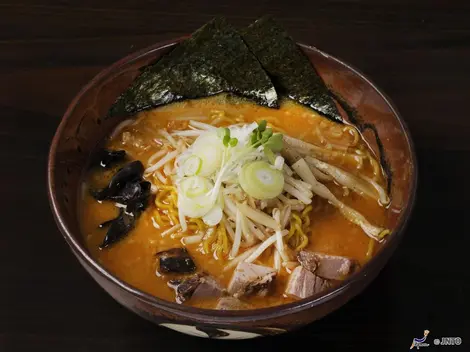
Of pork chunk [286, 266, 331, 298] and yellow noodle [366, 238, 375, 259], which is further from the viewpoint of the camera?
yellow noodle [366, 238, 375, 259]

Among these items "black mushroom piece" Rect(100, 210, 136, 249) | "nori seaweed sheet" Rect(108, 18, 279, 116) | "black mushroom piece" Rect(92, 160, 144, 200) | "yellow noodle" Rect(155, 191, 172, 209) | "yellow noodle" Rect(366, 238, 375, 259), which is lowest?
"yellow noodle" Rect(366, 238, 375, 259)

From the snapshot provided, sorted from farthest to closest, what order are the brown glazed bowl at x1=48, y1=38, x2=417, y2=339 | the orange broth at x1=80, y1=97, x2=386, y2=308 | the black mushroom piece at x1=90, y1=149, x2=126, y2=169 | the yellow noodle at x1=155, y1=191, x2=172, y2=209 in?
the black mushroom piece at x1=90, y1=149, x2=126, y2=169 < the yellow noodle at x1=155, y1=191, x2=172, y2=209 < the orange broth at x1=80, y1=97, x2=386, y2=308 < the brown glazed bowl at x1=48, y1=38, x2=417, y2=339

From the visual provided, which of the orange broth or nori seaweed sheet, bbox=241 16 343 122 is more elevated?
nori seaweed sheet, bbox=241 16 343 122

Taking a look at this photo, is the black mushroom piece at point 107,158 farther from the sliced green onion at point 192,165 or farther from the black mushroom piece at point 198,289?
the black mushroom piece at point 198,289

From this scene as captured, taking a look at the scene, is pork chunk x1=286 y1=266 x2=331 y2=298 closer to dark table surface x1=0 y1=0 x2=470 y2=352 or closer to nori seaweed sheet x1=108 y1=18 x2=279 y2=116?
dark table surface x1=0 y1=0 x2=470 y2=352

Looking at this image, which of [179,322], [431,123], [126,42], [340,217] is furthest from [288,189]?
[126,42]

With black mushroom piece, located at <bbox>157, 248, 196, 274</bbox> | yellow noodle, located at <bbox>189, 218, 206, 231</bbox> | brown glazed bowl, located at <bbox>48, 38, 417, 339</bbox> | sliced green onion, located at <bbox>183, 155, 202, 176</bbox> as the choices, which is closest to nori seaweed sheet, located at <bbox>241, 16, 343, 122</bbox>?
brown glazed bowl, located at <bbox>48, 38, 417, 339</bbox>
